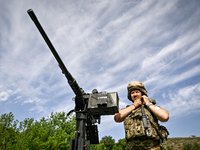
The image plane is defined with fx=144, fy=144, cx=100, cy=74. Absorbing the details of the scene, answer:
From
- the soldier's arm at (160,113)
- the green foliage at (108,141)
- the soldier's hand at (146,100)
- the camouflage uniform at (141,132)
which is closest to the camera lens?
the camouflage uniform at (141,132)

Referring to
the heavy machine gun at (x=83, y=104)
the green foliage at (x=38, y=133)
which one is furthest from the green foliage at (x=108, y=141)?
the heavy machine gun at (x=83, y=104)

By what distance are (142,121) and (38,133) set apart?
62.6ft

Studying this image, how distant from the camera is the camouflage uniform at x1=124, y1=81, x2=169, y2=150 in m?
2.95

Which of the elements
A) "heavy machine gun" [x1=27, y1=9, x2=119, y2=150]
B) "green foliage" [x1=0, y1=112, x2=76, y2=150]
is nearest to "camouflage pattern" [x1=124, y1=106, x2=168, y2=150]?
"heavy machine gun" [x1=27, y1=9, x2=119, y2=150]

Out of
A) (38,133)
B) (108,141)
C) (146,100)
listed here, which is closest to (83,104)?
(146,100)

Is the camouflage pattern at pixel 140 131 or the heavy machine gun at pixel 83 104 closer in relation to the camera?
the camouflage pattern at pixel 140 131

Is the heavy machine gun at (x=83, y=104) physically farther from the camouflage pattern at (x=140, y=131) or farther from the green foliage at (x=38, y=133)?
the green foliage at (x=38, y=133)

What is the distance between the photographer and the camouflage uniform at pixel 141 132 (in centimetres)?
295

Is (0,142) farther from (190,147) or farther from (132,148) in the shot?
(190,147)

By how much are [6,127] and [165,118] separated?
2681cm

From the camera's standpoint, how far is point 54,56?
5059mm

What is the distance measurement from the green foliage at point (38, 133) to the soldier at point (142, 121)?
642 inches

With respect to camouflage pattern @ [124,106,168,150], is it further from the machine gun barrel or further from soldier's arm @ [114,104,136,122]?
the machine gun barrel

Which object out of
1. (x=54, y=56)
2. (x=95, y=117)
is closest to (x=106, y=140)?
(x=95, y=117)
